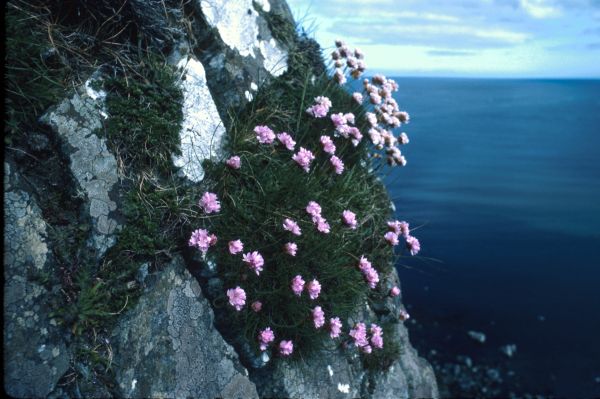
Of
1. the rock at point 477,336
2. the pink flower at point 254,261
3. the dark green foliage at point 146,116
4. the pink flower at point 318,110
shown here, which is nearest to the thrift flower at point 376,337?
the pink flower at point 254,261

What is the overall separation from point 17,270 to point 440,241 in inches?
585

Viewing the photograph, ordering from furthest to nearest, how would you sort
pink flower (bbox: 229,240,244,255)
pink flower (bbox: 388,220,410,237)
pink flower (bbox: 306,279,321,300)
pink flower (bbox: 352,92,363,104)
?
pink flower (bbox: 352,92,363,104)
pink flower (bbox: 388,220,410,237)
pink flower (bbox: 306,279,321,300)
pink flower (bbox: 229,240,244,255)

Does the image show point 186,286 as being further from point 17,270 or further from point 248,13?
point 248,13

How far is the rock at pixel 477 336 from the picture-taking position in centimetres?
1013

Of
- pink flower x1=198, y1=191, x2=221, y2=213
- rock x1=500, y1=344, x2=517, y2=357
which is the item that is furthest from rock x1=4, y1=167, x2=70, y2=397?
rock x1=500, y1=344, x2=517, y2=357

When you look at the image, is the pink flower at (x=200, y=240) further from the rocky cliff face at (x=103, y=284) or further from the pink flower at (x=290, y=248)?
the pink flower at (x=290, y=248)

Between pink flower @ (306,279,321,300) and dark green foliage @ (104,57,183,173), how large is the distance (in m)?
1.49

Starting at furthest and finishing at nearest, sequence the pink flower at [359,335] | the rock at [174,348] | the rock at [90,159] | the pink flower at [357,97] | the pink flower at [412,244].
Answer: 1. the pink flower at [357,97]
2. the pink flower at [412,244]
3. the pink flower at [359,335]
4. the rock at [90,159]
5. the rock at [174,348]

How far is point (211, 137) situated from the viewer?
12.9 feet

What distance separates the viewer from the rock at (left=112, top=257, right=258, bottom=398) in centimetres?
287

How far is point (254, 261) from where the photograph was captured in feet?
11.0

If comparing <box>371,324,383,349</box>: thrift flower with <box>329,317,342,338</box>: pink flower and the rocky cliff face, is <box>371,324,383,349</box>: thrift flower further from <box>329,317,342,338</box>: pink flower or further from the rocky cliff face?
<box>329,317,342,338</box>: pink flower

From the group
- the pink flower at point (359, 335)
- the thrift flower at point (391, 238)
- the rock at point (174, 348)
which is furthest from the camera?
the thrift flower at point (391, 238)

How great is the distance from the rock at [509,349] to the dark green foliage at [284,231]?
686cm
